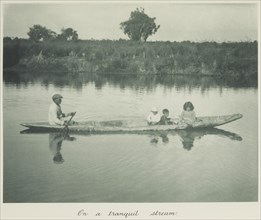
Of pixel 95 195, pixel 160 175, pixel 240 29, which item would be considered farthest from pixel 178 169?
pixel 240 29

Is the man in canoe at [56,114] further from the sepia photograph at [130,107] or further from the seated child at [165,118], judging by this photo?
the seated child at [165,118]

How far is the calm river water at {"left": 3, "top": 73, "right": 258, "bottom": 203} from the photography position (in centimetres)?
328

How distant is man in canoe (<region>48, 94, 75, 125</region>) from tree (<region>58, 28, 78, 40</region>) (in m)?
0.52

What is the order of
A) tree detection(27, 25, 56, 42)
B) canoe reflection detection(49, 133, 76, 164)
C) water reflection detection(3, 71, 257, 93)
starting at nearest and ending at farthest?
canoe reflection detection(49, 133, 76, 164)
tree detection(27, 25, 56, 42)
water reflection detection(3, 71, 257, 93)

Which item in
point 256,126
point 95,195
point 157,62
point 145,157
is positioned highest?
point 157,62

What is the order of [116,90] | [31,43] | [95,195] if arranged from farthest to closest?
[116,90] → [31,43] → [95,195]

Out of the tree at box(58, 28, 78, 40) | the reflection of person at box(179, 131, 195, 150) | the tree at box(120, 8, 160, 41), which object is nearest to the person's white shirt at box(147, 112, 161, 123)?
the reflection of person at box(179, 131, 195, 150)

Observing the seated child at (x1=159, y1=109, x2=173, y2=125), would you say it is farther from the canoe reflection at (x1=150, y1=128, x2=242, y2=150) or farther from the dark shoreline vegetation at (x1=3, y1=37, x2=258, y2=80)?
the dark shoreline vegetation at (x1=3, y1=37, x2=258, y2=80)

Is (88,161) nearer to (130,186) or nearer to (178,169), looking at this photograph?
(130,186)

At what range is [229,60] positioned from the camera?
385cm

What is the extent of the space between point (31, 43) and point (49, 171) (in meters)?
1.18

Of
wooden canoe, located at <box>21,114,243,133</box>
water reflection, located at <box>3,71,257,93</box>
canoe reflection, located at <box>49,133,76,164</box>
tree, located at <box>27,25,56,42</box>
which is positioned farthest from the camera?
water reflection, located at <box>3,71,257,93</box>

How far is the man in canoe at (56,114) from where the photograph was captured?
372 cm

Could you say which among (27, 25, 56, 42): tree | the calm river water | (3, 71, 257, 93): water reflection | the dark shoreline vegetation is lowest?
the calm river water
